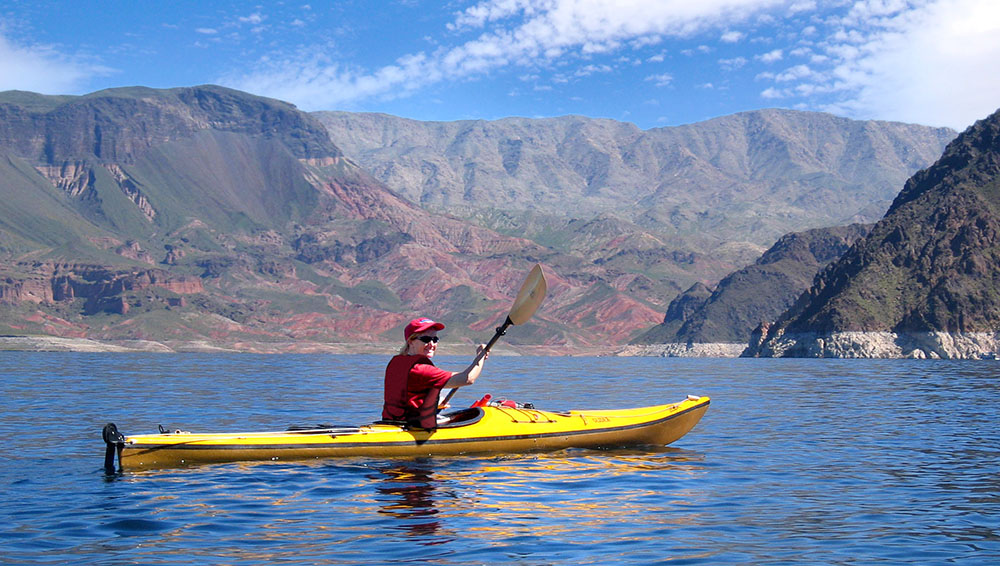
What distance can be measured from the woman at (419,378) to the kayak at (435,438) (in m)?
0.30

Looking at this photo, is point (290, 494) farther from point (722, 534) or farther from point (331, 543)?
point (722, 534)

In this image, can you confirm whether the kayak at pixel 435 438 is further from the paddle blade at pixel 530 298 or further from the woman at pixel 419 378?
the paddle blade at pixel 530 298

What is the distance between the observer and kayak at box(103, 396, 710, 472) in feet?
59.3

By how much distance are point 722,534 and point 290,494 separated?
691cm

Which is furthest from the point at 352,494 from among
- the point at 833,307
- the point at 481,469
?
the point at 833,307

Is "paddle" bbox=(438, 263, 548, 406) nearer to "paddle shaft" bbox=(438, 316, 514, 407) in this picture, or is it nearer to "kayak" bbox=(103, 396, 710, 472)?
"paddle shaft" bbox=(438, 316, 514, 407)

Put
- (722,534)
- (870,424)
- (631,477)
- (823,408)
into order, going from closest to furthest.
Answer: (722,534) < (631,477) < (870,424) < (823,408)

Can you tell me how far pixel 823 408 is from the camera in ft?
129

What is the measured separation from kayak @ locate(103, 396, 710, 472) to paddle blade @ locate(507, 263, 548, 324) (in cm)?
200

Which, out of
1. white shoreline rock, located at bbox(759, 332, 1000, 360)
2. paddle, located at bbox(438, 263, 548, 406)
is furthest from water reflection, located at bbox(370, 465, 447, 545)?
white shoreline rock, located at bbox(759, 332, 1000, 360)

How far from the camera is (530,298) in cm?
2234

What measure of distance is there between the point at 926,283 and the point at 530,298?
547 ft

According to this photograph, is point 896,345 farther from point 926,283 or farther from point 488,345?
point 488,345

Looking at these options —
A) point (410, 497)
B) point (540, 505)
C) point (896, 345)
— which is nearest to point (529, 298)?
point (410, 497)
